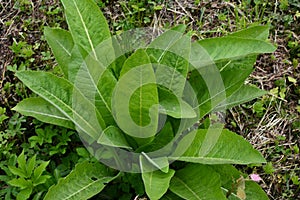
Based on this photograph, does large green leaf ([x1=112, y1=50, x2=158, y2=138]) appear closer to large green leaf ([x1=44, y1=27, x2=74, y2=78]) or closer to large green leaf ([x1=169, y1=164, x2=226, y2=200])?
large green leaf ([x1=169, y1=164, x2=226, y2=200])

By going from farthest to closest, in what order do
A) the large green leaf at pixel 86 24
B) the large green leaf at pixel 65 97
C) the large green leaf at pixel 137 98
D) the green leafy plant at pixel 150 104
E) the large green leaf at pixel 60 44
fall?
the large green leaf at pixel 60 44 < the large green leaf at pixel 86 24 < the large green leaf at pixel 65 97 < the green leafy plant at pixel 150 104 < the large green leaf at pixel 137 98

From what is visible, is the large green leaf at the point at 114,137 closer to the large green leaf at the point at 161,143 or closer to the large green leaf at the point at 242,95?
the large green leaf at the point at 161,143

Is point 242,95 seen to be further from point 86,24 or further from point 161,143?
point 86,24

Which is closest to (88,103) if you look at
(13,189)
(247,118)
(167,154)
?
(167,154)

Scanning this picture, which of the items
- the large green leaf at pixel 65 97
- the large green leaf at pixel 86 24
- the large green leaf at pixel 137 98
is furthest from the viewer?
the large green leaf at pixel 86 24

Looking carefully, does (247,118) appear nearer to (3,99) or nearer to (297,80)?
(297,80)

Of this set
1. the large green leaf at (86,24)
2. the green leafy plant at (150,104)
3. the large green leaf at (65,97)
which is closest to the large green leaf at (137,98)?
the green leafy plant at (150,104)

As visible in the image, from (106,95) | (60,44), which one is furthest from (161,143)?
(60,44)

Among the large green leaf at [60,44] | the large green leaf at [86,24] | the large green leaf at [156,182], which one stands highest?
the large green leaf at [86,24]

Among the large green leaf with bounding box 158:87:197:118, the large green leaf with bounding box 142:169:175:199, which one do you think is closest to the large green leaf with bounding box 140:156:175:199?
the large green leaf with bounding box 142:169:175:199
